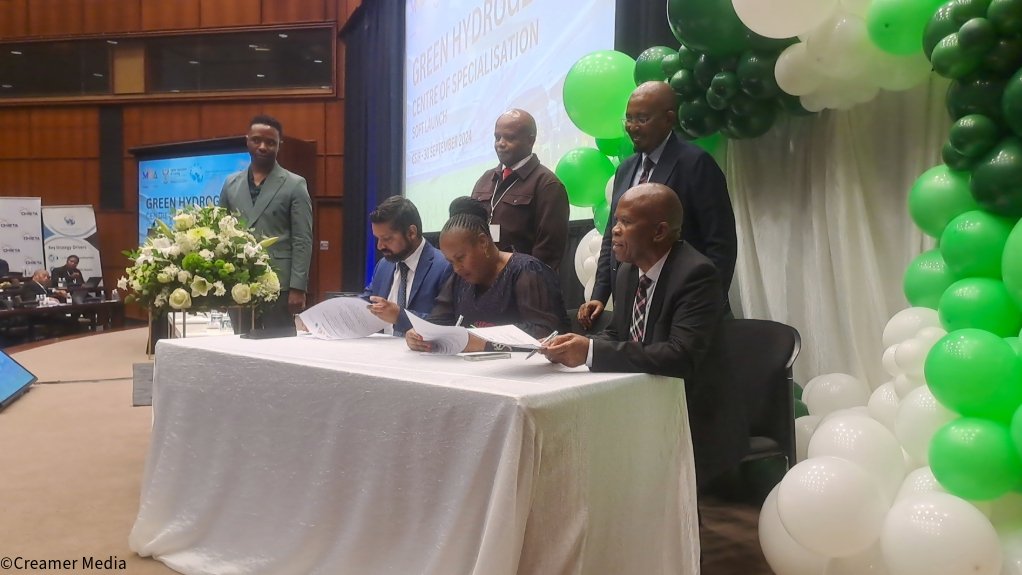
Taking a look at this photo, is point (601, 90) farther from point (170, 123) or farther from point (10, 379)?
point (170, 123)

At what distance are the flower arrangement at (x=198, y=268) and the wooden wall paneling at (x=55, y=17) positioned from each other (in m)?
9.65

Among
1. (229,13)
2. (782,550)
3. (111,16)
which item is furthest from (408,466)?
(111,16)

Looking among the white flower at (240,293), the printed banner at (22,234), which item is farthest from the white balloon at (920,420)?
the printed banner at (22,234)

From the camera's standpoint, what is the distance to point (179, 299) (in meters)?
2.48

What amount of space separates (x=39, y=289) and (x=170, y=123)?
3.35 meters

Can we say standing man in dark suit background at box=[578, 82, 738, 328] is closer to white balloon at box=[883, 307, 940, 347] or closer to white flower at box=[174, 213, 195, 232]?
white balloon at box=[883, 307, 940, 347]

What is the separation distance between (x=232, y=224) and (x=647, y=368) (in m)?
1.69

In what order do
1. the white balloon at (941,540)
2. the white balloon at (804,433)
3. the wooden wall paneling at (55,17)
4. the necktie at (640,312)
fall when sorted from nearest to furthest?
the white balloon at (941,540), the necktie at (640,312), the white balloon at (804,433), the wooden wall paneling at (55,17)

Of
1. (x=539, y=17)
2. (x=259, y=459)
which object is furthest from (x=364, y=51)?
(x=259, y=459)

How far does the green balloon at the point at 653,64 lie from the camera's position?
291cm

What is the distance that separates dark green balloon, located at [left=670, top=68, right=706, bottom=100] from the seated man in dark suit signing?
1.13m

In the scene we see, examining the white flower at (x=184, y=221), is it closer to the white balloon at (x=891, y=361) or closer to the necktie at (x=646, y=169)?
the necktie at (x=646, y=169)

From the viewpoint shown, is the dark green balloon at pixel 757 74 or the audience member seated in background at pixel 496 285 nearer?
the audience member seated in background at pixel 496 285

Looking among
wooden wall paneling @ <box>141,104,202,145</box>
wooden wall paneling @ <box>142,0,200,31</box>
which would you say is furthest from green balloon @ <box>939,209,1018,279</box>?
wooden wall paneling @ <box>142,0,200,31</box>
